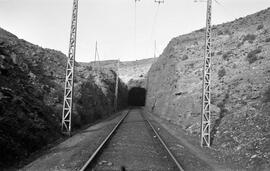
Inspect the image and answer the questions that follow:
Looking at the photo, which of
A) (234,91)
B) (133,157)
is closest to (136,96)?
(234,91)

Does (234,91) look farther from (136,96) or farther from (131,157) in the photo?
(136,96)

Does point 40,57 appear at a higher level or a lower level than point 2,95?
higher

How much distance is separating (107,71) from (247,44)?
Result: 39255 mm

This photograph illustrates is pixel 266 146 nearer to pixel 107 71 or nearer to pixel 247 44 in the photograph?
pixel 247 44

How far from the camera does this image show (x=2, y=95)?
13.8 metres

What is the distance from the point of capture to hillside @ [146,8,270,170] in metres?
13.7

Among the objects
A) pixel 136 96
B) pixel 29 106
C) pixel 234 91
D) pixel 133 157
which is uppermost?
pixel 136 96

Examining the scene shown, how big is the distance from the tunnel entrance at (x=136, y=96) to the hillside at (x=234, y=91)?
50.0 metres

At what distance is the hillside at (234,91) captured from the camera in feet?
45.0

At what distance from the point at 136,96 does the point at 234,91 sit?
7776cm

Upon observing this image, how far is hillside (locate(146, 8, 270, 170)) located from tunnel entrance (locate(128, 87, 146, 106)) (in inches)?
1969

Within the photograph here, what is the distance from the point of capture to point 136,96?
9938 centimetres

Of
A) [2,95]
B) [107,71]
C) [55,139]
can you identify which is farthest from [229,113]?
[107,71]

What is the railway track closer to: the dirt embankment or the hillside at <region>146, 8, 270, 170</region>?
the hillside at <region>146, 8, 270, 170</region>
